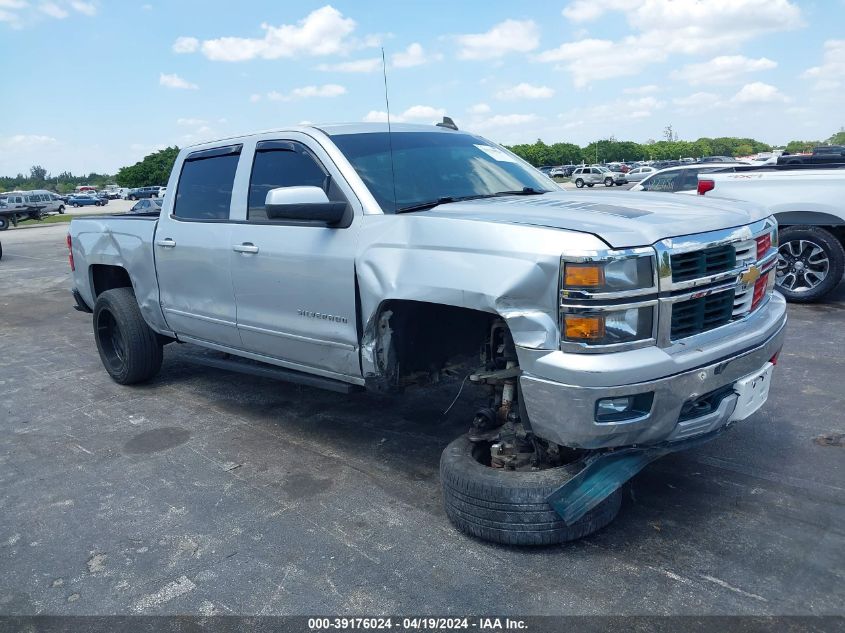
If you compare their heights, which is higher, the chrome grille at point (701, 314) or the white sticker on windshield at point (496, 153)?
the white sticker on windshield at point (496, 153)

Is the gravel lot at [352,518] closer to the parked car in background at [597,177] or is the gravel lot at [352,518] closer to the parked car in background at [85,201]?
the parked car in background at [597,177]

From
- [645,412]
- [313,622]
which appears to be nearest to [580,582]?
[645,412]

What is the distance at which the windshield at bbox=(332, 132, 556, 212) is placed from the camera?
3.87 metres

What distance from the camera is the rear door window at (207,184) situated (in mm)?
4656

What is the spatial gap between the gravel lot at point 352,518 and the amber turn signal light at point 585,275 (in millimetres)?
1213

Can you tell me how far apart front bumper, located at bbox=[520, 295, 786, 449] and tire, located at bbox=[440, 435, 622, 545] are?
0.79 ft

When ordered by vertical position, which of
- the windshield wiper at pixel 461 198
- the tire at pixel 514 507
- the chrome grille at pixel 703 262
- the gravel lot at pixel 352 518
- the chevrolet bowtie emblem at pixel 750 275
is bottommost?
the gravel lot at pixel 352 518

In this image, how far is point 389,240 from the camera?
3.46 meters

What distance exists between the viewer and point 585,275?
2.71 meters

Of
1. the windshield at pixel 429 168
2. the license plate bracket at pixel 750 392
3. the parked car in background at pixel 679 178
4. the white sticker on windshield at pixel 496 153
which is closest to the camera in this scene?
the license plate bracket at pixel 750 392

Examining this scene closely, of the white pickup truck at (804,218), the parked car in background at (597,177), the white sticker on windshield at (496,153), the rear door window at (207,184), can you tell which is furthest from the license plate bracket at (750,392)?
the parked car in background at (597,177)

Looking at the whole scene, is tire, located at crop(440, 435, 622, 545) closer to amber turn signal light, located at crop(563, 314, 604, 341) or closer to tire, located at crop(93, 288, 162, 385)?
amber turn signal light, located at crop(563, 314, 604, 341)

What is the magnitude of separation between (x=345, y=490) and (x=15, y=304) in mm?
8917

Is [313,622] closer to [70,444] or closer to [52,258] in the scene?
[70,444]
